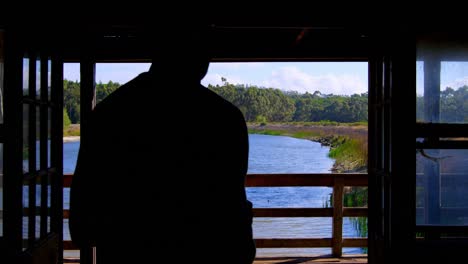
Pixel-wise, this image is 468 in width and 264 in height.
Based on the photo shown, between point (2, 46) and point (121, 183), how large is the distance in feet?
5.93

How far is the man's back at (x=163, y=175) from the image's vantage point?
3.18 ft

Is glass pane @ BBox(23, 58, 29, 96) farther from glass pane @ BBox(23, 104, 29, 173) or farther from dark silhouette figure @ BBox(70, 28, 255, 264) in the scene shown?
dark silhouette figure @ BBox(70, 28, 255, 264)

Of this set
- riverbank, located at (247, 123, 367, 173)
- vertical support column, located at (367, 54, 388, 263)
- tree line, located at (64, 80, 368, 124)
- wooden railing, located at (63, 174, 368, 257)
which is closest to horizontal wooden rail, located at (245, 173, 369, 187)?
wooden railing, located at (63, 174, 368, 257)

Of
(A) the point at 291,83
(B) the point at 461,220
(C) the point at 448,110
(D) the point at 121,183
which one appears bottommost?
(B) the point at 461,220

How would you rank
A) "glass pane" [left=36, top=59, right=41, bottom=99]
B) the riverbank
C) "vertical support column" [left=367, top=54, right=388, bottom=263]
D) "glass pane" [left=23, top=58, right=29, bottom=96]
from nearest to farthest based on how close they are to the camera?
1. "glass pane" [left=23, top=58, right=29, bottom=96]
2. "glass pane" [left=36, top=59, right=41, bottom=99]
3. "vertical support column" [left=367, top=54, right=388, bottom=263]
4. the riverbank

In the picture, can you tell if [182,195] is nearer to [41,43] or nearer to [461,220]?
[41,43]

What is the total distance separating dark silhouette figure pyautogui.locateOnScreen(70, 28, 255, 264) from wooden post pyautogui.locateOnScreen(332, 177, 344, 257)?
3.67m

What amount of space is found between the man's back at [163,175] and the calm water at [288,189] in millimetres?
3997

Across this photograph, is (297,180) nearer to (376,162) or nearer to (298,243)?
(298,243)

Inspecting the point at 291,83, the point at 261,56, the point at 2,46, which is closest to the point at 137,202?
the point at 2,46

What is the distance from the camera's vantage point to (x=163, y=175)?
967 mm

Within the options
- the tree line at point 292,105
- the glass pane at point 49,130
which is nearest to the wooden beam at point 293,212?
the glass pane at point 49,130

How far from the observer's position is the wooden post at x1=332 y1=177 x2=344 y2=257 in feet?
14.9

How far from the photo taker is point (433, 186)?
277 centimetres
